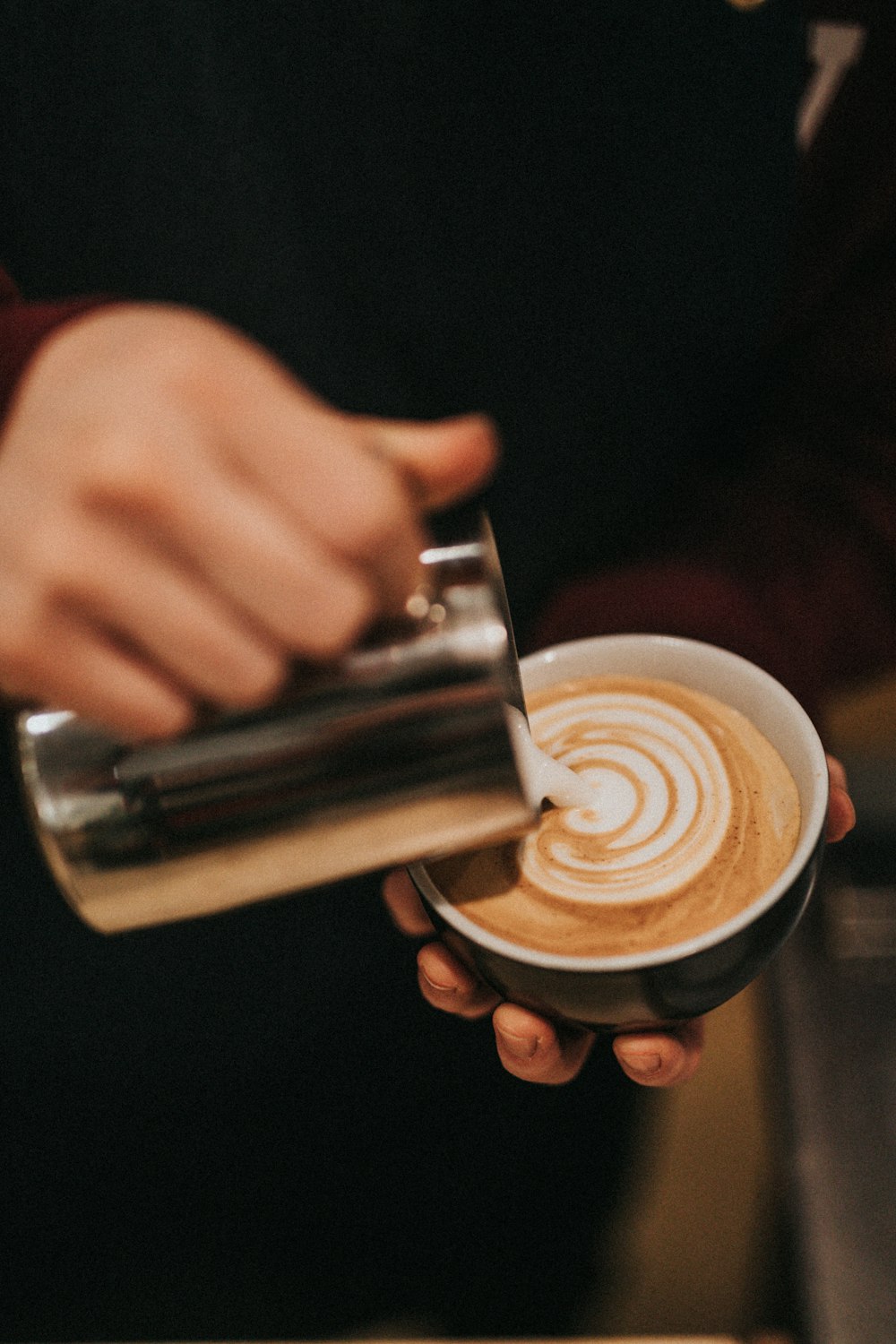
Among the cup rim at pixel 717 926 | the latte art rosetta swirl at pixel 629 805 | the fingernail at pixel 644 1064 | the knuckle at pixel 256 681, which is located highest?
the knuckle at pixel 256 681

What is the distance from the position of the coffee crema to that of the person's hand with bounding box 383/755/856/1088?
0.05 m

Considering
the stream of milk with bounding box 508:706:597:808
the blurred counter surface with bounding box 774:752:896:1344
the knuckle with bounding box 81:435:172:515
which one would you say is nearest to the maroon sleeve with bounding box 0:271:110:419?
the knuckle with bounding box 81:435:172:515

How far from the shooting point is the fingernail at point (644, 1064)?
1.85 feet

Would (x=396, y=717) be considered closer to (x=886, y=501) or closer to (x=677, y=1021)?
(x=677, y=1021)

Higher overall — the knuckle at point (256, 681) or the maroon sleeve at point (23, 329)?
the maroon sleeve at point (23, 329)

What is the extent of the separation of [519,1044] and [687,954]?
16 centimetres

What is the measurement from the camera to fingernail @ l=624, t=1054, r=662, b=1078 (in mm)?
564

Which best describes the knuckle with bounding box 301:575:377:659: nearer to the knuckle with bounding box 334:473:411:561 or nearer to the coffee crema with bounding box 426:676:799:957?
the knuckle with bounding box 334:473:411:561

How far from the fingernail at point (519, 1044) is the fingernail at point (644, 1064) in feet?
0.21

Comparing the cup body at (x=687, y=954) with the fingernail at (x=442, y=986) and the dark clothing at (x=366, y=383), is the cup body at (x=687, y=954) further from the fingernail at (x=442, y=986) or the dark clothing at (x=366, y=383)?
the dark clothing at (x=366, y=383)

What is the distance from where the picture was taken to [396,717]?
0.38 metres

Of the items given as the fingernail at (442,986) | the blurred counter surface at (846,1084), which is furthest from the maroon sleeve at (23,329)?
the blurred counter surface at (846,1084)

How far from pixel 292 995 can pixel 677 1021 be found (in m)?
0.57

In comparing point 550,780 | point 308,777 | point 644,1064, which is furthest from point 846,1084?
point 308,777
